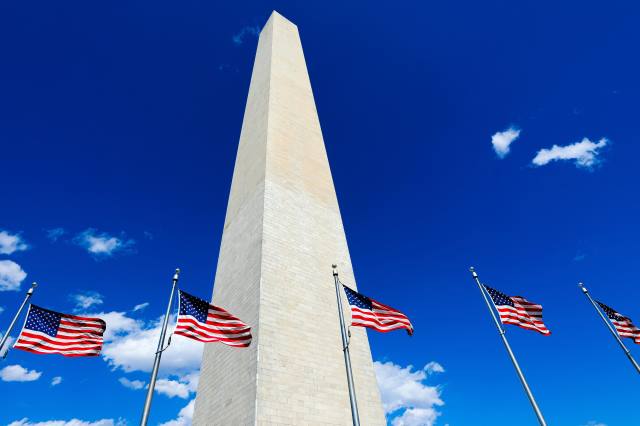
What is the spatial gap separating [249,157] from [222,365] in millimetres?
12245

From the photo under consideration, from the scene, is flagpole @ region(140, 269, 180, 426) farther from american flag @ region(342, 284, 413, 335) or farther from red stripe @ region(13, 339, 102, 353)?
american flag @ region(342, 284, 413, 335)

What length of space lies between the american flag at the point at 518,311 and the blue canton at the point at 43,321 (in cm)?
1352

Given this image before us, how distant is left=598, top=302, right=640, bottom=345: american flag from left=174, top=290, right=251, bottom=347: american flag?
1672 centimetres

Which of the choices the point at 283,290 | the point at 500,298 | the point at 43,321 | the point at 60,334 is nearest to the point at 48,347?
the point at 60,334

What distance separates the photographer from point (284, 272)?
631 inches

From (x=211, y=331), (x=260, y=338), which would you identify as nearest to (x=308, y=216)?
(x=260, y=338)

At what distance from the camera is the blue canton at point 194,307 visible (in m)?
9.42

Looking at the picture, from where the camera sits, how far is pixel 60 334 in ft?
31.5

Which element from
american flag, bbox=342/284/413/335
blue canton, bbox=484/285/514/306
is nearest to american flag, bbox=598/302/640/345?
blue canton, bbox=484/285/514/306

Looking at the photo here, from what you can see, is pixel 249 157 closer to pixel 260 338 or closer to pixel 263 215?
pixel 263 215

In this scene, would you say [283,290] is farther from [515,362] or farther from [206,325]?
[515,362]

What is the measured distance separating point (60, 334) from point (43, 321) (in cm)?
51

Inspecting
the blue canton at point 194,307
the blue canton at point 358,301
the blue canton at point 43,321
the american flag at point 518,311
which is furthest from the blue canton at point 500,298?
the blue canton at point 43,321

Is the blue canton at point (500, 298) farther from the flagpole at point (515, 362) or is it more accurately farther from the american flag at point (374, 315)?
the american flag at point (374, 315)
